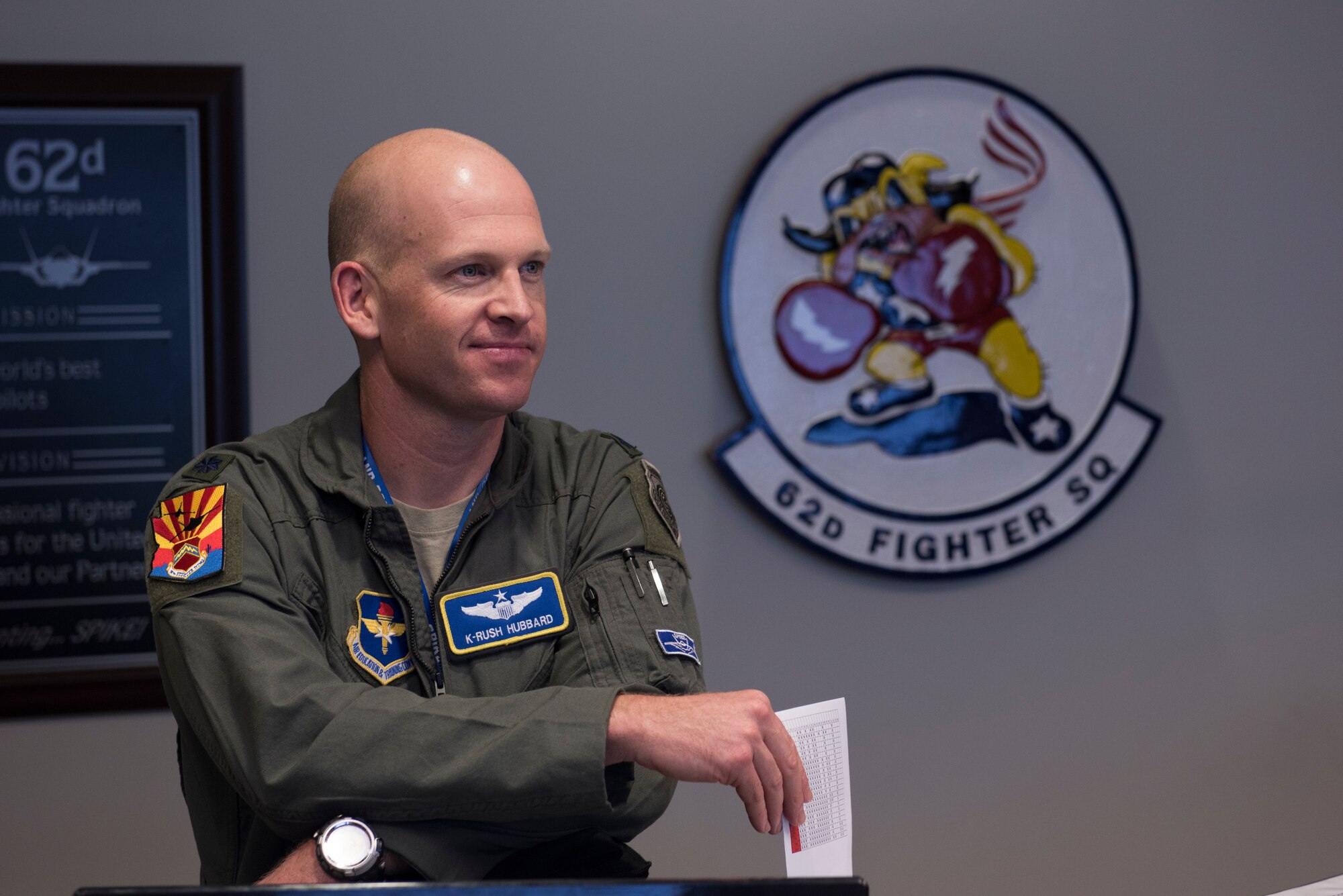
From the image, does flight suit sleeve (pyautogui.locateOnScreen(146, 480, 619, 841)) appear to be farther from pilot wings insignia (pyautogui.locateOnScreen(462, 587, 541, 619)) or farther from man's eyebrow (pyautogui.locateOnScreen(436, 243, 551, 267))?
man's eyebrow (pyautogui.locateOnScreen(436, 243, 551, 267))

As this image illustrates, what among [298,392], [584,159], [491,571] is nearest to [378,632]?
[491,571]

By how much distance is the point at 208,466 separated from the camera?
3.91ft

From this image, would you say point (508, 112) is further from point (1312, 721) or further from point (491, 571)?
point (1312, 721)

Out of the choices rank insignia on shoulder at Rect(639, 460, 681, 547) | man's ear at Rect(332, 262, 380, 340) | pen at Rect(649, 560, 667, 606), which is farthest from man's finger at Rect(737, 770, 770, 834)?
man's ear at Rect(332, 262, 380, 340)

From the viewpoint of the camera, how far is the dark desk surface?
2.14 ft

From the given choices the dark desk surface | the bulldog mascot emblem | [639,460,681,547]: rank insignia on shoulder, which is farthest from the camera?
the bulldog mascot emblem

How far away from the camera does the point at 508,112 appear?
7.23 ft

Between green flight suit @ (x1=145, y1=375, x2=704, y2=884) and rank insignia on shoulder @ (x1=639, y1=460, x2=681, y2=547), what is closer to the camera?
green flight suit @ (x1=145, y1=375, x2=704, y2=884)

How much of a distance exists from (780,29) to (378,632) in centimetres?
154

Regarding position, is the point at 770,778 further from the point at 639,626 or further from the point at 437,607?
the point at 437,607

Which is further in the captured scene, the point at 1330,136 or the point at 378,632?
the point at 1330,136

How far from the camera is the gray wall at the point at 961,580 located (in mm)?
2139

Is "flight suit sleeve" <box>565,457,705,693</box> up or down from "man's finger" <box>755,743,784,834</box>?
up

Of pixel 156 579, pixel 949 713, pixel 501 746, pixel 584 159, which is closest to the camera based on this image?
pixel 501 746
